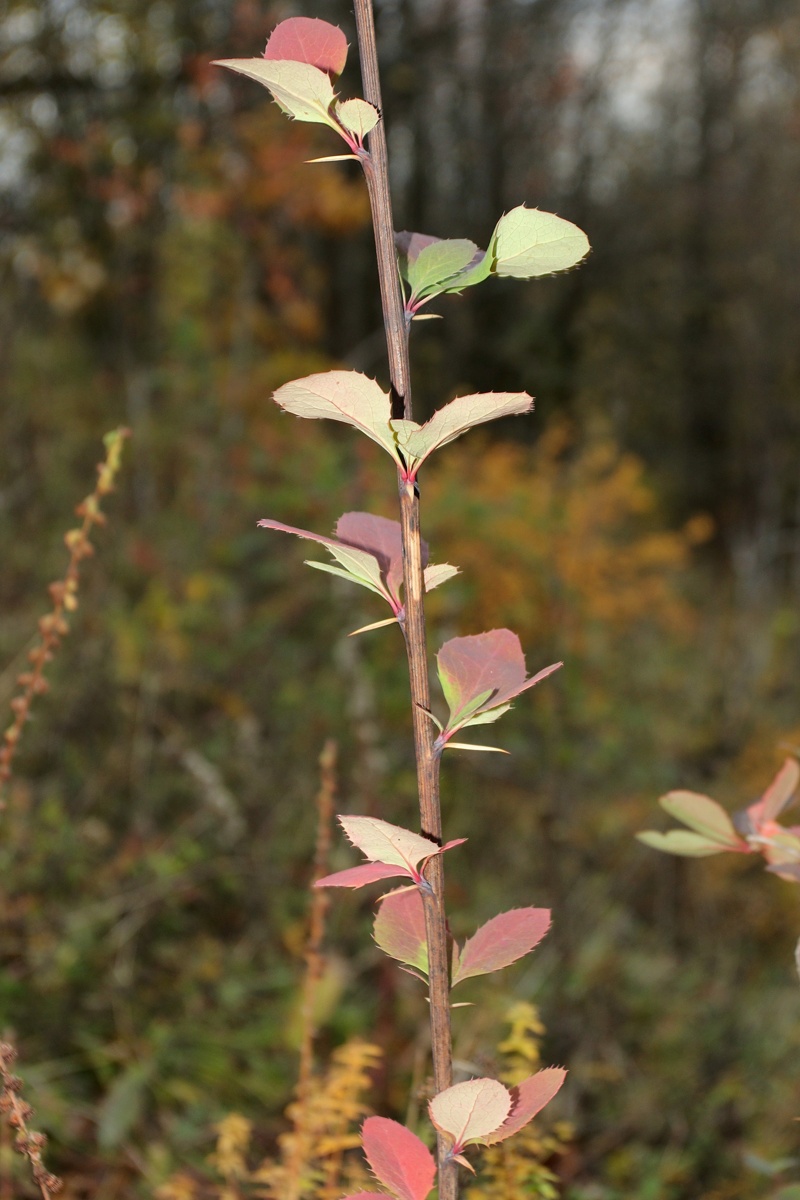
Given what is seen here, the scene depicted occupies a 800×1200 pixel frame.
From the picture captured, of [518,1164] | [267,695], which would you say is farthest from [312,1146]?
[267,695]

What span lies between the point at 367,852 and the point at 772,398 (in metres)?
8.98

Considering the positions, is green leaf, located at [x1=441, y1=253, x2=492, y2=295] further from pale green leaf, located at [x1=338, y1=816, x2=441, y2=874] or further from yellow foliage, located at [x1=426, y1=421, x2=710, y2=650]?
yellow foliage, located at [x1=426, y1=421, x2=710, y2=650]

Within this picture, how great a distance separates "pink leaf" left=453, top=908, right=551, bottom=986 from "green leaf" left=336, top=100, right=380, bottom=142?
41 cm

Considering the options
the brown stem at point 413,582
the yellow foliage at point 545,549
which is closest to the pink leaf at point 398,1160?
the brown stem at point 413,582

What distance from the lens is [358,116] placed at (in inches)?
20.2

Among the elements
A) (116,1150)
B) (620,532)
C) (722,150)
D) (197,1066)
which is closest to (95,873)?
(197,1066)

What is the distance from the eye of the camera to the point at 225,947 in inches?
81.4

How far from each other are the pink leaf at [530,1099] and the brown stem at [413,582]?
0.04 m

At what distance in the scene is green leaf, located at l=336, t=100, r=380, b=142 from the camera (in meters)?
0.51

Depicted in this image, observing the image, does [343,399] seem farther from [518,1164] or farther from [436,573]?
[518,1164]

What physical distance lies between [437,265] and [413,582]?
0.16 metres

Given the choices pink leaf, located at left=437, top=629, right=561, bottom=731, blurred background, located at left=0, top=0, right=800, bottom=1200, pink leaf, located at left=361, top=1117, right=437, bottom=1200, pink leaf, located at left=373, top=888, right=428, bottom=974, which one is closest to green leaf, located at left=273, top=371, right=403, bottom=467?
pink leaf, located at left=437, top=629, right=561, bottom=731

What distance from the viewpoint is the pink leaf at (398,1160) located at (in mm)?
563

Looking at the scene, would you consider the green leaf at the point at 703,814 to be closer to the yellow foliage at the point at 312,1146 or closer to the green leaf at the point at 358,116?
the yellow foliage at the point at 312,1146
